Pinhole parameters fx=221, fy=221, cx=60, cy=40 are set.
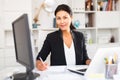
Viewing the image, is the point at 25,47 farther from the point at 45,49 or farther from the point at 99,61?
the point at 45,49

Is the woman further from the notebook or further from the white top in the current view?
the notebook

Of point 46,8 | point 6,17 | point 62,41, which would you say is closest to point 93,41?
point 46,8

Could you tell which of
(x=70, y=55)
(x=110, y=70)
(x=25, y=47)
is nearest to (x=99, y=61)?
(x=110, y=70)

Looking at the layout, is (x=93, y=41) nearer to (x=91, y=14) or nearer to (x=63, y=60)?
(x=91, y=14)

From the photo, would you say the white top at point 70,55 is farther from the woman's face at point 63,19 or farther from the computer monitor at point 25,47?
the computer monitor at point 25,47

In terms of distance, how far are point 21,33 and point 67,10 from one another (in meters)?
0.91

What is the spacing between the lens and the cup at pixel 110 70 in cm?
153

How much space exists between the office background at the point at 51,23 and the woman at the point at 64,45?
122cm

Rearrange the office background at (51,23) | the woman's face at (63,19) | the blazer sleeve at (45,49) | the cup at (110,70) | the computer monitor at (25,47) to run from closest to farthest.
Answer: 1. the computer monitor at (25,47)
2. the cup at (110,70)
3. the woman's face at (63,19)
4. the blazer sleeve at (45,49)
5. the office background at (51,23)

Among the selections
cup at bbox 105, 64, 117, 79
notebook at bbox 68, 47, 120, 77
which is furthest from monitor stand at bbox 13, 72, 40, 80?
cup at bbox 105, 64, 117, 79

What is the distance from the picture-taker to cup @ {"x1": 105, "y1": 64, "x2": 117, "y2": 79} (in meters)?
1.53

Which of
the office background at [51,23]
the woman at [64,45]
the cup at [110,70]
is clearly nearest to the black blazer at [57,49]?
the woman at [64,45]

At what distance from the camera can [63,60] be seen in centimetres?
233

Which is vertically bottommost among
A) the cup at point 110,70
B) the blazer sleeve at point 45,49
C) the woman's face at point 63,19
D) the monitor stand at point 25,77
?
the monitor stand at point 25,77
